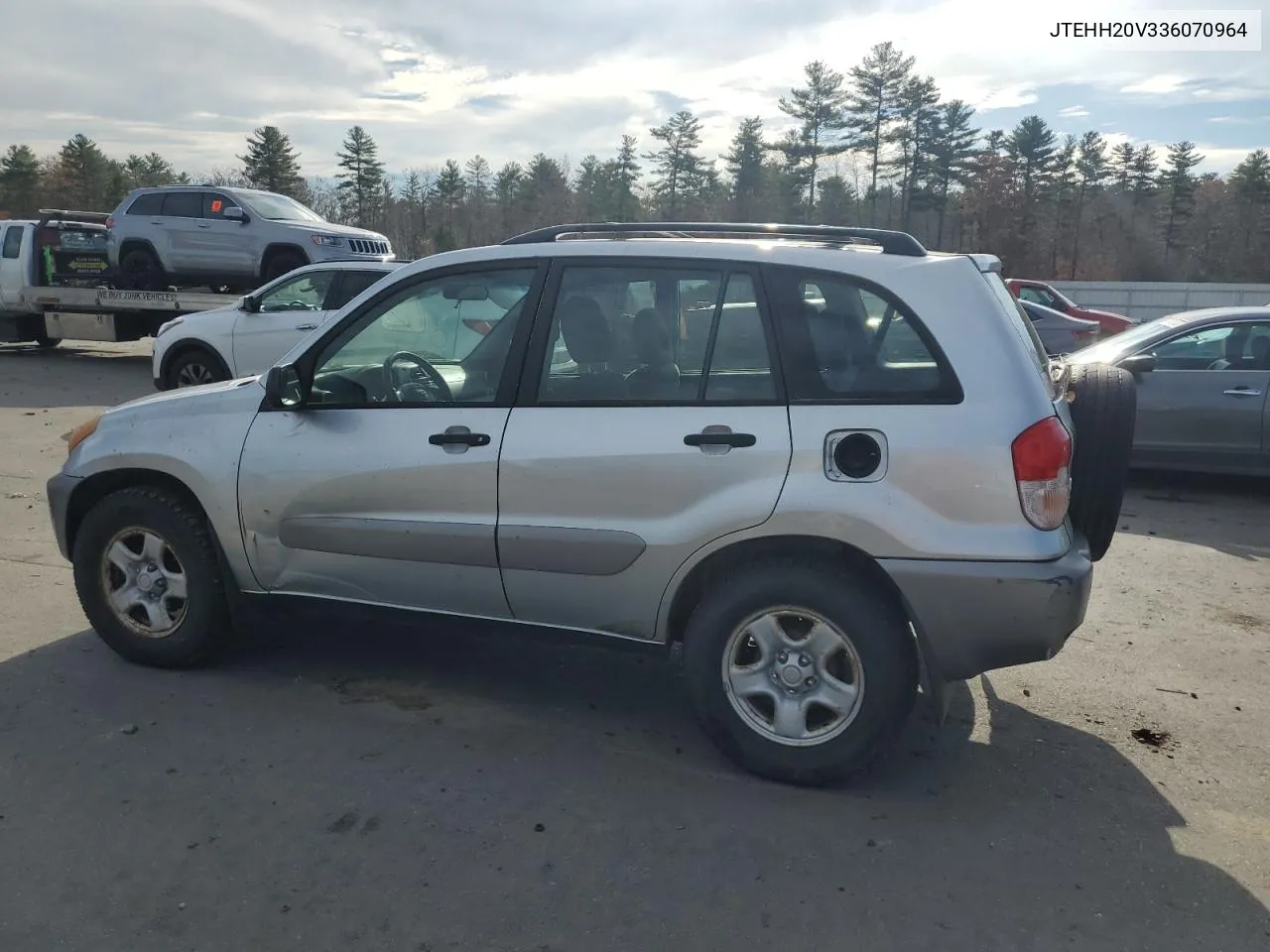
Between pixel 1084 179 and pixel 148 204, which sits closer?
pixel 148 204

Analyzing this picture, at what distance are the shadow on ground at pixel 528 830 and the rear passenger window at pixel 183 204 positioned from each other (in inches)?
522

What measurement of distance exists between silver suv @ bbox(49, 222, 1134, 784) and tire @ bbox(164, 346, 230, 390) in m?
7.70

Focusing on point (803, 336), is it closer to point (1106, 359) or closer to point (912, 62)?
point (1106, 359)

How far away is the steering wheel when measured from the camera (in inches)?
161

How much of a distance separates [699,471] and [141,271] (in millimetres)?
15825

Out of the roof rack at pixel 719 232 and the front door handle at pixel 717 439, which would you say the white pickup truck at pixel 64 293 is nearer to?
the roof rack at pixel 719 232

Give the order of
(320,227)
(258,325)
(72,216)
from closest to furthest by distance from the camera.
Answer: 1. (258,325)
2. (320,227)
3. (72,216)

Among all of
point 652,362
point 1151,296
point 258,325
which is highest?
point 1151,296

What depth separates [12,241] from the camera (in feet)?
58.0

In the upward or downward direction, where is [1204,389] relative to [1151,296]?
downward

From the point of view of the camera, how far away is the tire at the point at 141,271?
1670cm

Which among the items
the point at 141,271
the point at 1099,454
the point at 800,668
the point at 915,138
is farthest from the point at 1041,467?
the point at 915,138

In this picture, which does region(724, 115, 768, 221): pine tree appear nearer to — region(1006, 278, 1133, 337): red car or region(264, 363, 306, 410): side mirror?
region(1006, 278, 1133, 337): red car

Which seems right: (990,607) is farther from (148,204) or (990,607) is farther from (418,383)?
(148,204)
